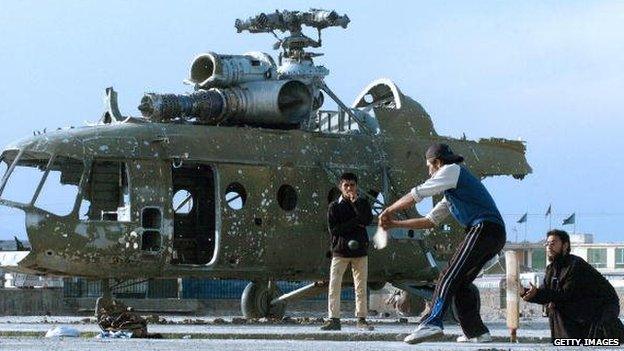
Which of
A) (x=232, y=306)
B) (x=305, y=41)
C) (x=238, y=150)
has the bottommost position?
(x=232, y=306)

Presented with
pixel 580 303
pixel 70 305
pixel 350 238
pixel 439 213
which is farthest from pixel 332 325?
pixel 70 305

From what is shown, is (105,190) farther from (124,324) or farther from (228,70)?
(124,324)

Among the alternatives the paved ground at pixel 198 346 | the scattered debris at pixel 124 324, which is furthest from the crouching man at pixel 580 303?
the scattered debris at pixel 124 324

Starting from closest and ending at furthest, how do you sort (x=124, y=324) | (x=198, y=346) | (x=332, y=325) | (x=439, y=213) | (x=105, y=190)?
(x=198, y=346) → (x=439, y=213) → (x=124, y=324) → (x=332, y=325) → (x=105, y=190)

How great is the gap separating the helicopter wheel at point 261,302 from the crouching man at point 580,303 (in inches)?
431

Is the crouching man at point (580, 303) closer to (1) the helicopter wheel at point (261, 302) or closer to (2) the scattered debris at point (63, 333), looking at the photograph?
(2) the scattered debris at point (63, 333)

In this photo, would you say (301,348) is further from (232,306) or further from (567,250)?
(232,306)

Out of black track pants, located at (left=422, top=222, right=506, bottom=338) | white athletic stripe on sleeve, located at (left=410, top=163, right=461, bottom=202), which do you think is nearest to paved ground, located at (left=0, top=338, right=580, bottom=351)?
black track pants, located at (left=422, top=222, right=506, bottom=338)

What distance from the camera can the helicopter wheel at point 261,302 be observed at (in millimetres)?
24781

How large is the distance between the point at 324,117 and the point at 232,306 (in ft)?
28.2

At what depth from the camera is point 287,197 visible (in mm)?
23922

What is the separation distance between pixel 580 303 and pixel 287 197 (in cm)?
1021

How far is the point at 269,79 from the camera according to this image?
24234 mm

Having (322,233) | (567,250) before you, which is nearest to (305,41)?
(322,233)
